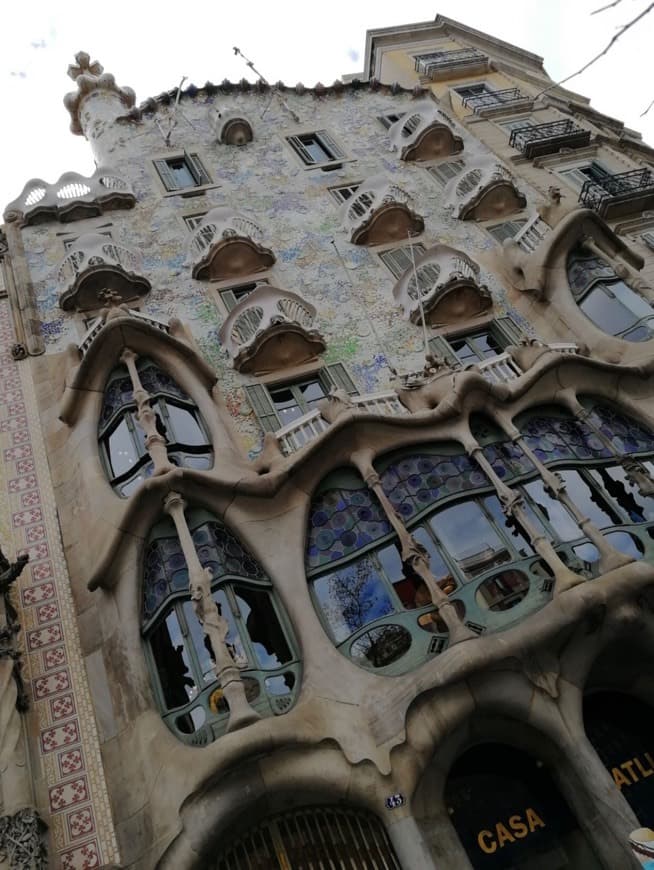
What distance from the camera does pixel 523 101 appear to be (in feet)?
68.5

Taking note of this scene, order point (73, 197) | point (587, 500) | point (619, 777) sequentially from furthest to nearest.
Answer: point (73, 197), point (587, 500), point (619, 777)

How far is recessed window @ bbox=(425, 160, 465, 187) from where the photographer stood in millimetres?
18500

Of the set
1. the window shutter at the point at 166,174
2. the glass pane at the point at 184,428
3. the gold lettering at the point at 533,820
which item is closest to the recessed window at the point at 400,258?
the window shutter at the point at 166,174

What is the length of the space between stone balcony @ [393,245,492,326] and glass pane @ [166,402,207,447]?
5.00 metres

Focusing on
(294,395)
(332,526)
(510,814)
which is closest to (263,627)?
(332,526)

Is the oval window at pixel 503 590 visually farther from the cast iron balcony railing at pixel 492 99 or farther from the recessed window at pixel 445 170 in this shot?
the cast iron balcony railing at pixel 492 99

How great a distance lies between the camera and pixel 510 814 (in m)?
9.02

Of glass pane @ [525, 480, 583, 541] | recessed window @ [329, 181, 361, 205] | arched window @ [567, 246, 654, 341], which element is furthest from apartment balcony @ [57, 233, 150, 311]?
glass pane @ [525, 480, 583, 541]

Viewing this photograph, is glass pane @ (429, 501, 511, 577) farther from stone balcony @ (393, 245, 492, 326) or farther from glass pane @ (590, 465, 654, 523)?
stone balcony @ (393, 245, 492, 326)

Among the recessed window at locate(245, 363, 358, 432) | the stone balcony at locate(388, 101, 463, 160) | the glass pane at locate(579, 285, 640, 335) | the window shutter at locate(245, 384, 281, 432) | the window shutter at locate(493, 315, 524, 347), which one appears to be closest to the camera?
the window shutter at locate(245, 384, 281, 432)

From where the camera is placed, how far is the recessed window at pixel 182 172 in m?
18.5

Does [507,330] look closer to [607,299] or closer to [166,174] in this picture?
[607,299]

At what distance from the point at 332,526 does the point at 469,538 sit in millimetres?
1917

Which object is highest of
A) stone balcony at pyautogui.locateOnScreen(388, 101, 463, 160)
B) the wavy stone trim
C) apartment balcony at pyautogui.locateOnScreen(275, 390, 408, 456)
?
stone balcony at pyautogui.locateOnScreen(388, 101, 463, 160)
